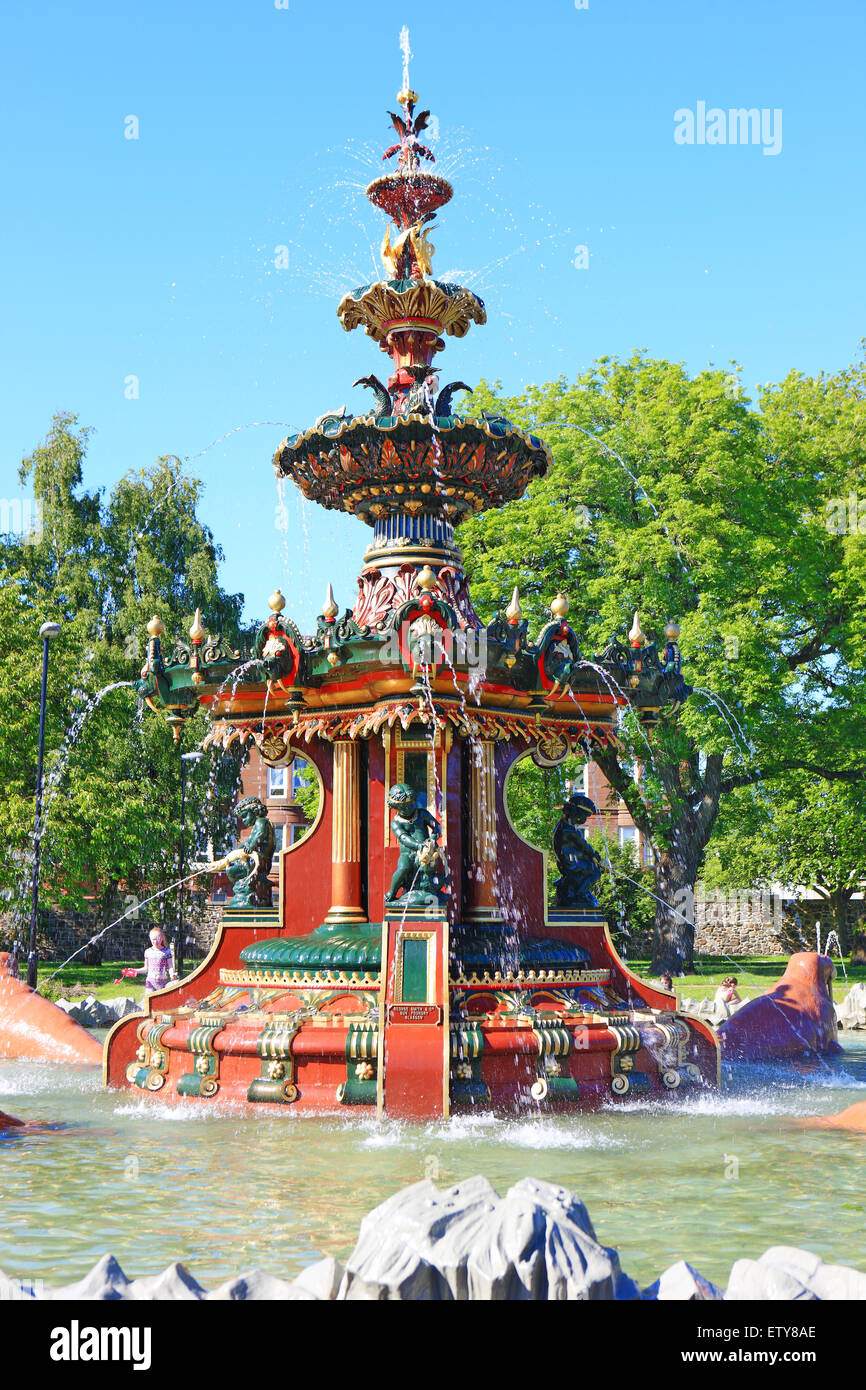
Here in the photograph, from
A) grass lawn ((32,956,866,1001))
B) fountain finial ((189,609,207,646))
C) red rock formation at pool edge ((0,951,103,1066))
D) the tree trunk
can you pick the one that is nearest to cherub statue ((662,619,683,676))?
fountain finial ((189,609,207,646))

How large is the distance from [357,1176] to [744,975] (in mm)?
31409

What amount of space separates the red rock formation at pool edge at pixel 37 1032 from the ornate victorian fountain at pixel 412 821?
3.04m

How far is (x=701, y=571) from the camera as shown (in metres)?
27.9

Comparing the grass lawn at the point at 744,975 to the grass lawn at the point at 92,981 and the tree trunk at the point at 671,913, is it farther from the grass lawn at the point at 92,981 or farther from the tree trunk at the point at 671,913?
the grass lawn at the point at 92,981

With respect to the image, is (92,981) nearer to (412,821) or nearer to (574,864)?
(574,864)

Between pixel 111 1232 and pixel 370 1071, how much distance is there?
453 cm

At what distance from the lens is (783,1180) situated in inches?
337

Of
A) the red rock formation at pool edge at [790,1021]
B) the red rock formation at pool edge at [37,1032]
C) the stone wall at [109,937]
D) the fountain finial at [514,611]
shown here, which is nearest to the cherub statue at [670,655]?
the fountain finial at [514,611]

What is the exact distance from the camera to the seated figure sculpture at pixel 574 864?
46.9ft

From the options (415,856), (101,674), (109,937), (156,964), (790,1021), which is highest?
(101,674)

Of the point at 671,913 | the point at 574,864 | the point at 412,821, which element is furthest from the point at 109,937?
the point at 412,821

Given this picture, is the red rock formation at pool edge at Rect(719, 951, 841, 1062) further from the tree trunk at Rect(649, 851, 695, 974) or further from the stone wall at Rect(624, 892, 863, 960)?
the stone wall at Rect(624, 892, 863, 960)
